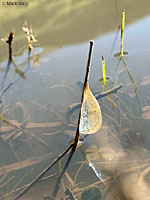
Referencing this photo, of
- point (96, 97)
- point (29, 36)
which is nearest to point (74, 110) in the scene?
point (96, 97)

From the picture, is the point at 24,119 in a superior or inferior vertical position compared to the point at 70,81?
inferior

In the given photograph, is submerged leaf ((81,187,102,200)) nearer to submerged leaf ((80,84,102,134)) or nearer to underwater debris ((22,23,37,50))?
submerged leaf ((80,84,102,134))

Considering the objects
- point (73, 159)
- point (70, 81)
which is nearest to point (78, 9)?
point (70, 81)

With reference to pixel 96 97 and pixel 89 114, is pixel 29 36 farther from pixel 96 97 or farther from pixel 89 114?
pixel 89 114

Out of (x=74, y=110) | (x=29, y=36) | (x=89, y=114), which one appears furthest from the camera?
(x=29, y=36)

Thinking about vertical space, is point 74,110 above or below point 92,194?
above

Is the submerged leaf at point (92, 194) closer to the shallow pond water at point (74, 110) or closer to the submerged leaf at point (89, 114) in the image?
the shallow pond water at point (74, 110)

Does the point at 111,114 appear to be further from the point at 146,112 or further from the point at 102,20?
the point at 102,20
